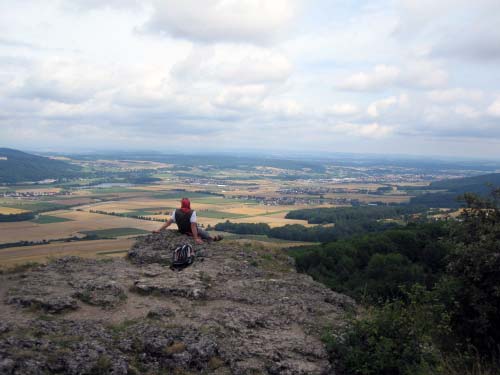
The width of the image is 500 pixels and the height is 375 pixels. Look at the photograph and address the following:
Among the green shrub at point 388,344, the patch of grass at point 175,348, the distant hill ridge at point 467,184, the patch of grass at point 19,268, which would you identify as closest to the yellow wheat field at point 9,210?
the patch of grass at point 19,268

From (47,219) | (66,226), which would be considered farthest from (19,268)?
(47,219)

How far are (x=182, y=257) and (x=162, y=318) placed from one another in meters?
3.97

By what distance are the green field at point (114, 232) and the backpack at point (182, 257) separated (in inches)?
1613

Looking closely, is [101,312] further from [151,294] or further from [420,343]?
[420,343]

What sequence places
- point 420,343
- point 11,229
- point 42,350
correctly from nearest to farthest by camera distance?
1. point 42,350
2. point 420,343
3. point 11,229

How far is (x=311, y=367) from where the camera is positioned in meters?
8.60

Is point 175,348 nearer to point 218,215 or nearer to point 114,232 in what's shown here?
point 114,232

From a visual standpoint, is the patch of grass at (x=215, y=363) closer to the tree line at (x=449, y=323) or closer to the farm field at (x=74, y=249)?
the tree line at (x=449, y=323)

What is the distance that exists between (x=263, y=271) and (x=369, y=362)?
630 cm

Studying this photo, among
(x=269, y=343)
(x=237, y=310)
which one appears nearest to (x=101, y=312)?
(x=237, y=310)

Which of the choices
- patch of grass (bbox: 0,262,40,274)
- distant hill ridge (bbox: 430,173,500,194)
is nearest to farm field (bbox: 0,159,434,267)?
patch of grass (bbox: 0,262,40,274)

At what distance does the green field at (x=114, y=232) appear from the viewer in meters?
53.2

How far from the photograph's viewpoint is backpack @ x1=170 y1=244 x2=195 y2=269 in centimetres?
1355

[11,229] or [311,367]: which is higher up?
[311,367]
